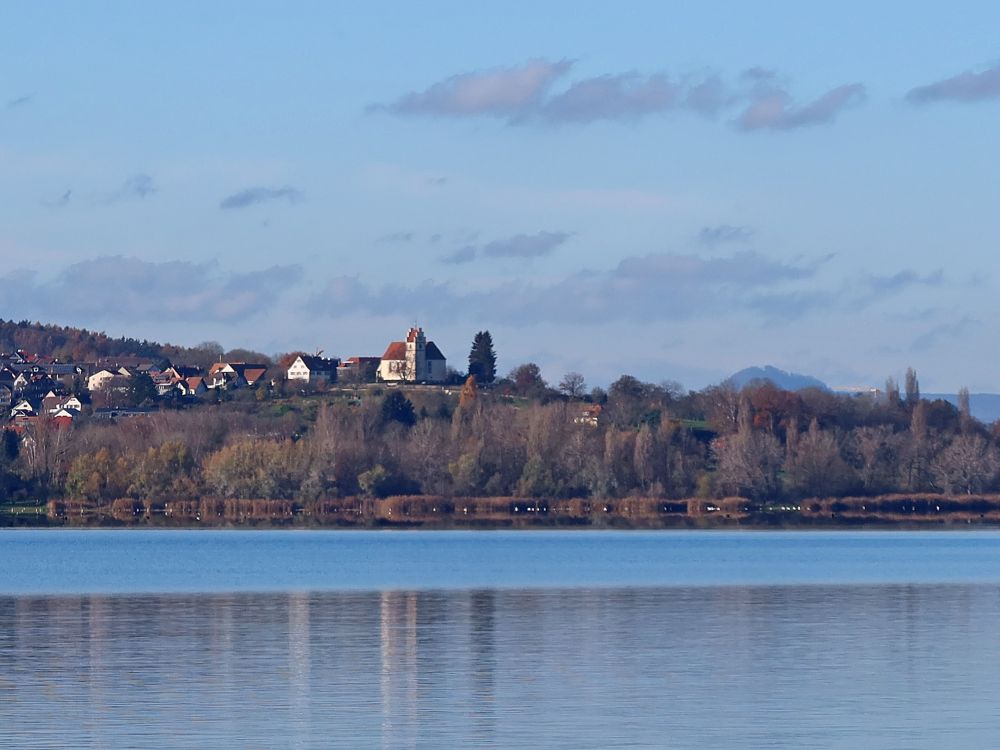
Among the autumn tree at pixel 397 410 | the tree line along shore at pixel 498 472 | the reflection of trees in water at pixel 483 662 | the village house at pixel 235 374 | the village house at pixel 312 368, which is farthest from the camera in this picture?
the village house at pixel 312 368

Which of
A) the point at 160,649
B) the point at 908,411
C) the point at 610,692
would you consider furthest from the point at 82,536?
the point at 908,411

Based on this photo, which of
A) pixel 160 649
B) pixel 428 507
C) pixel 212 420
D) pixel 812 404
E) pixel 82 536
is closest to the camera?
pixel 160 649

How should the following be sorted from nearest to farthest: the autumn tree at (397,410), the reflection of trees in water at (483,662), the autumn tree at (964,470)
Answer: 1. the reflection of trees in water at (483,662)
2. the autumn tree at (964,470)
3. the autumn tree at (397,410)

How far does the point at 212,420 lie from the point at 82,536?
38472mm

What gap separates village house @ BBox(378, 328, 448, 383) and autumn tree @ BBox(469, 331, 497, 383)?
938cm

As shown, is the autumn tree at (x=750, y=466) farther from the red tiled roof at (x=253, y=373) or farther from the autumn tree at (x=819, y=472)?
the red tiled roof at (x=253, y=373)

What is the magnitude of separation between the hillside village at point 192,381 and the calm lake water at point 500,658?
103 meters

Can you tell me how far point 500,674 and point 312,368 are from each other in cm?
16377

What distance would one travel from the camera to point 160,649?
2492 cm

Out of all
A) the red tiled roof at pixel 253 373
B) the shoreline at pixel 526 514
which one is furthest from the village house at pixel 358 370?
the shoreline at pixel 526 514

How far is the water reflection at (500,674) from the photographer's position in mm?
17422

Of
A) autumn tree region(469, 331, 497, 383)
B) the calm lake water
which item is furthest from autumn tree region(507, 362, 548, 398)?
the calm lake water

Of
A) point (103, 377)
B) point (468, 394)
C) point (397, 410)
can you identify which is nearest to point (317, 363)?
point (103, 377)

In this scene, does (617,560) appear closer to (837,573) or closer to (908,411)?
(837,573)
